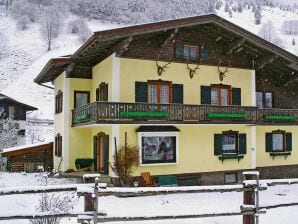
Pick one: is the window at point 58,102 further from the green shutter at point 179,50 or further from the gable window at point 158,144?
the green shutter at point 179,50

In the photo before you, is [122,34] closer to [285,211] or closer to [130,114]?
[130,114]

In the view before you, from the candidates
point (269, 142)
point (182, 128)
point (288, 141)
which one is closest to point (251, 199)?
point (182, 128)

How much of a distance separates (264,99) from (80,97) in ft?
36.8

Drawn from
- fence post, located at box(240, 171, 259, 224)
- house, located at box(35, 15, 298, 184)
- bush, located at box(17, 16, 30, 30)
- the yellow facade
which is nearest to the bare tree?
bush, located at box(17, 16, 30, 30)

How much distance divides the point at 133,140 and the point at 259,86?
31.5 feet

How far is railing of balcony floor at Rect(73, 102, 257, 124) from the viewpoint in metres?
17.5

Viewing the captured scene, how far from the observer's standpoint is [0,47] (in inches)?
3174

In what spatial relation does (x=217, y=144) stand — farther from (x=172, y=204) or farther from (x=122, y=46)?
(x=122, y=46)

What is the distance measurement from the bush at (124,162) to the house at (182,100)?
0.56 m

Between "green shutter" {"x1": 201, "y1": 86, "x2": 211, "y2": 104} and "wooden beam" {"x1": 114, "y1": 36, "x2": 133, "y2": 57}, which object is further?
"green shutter" {"x1": 201, "y1": 86, "x2": 211, "y2": 104}

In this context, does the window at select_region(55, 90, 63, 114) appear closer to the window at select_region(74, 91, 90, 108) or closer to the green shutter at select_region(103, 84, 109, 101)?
the window at select_region(74, 91, 90, 108)

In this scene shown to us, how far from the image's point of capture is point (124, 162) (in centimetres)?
1755

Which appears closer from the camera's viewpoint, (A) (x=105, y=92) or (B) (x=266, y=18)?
(A) (x=105, y=92)

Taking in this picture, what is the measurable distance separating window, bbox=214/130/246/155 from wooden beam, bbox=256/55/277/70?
13.6 feet
